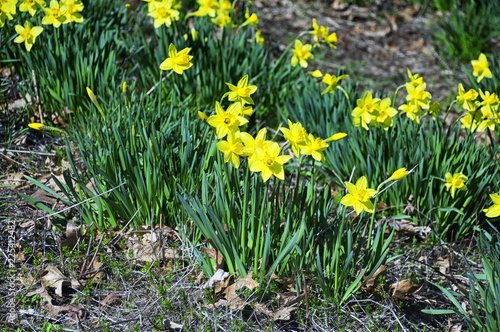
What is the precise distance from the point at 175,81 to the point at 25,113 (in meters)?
0.98

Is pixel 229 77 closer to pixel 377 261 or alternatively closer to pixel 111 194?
pixel 111 194

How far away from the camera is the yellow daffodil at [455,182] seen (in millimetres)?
2273

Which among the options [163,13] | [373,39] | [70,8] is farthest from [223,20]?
[373,39]

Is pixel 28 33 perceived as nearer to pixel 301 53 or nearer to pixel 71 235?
pixel 71 235

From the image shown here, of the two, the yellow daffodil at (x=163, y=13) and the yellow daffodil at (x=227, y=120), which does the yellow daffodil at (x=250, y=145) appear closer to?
the yellow daffodil at (x=227, y=120)

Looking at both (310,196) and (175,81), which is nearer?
(310,196)

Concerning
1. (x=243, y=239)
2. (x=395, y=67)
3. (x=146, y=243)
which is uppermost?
(x=243, y=239)

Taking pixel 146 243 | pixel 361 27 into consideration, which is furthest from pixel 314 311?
pixel 361 27

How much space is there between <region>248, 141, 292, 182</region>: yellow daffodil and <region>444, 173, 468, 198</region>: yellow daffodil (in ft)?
3.69

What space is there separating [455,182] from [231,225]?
1.20 m

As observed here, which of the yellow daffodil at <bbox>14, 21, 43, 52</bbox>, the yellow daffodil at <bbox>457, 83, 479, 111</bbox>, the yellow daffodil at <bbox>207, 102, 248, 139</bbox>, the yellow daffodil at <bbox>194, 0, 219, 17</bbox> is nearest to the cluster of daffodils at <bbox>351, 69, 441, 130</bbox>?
the yellow daffodil at <bbox>457, 83, 479, 111</bbox>

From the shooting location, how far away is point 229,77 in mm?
3170

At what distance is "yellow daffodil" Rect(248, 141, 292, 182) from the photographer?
1589 millimetres

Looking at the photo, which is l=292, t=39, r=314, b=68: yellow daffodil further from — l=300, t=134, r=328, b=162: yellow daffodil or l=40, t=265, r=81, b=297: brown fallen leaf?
l=40, t=265, r=81, b=297: brown fallen leaf
